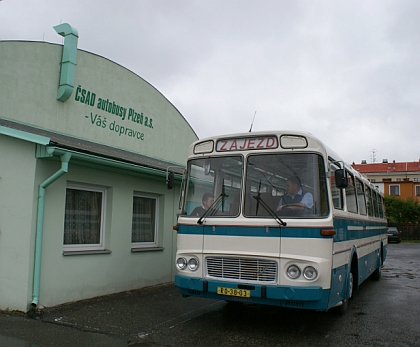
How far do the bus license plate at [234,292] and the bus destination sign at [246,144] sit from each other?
2.10 meters

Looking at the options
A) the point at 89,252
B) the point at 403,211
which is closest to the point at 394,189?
the point at 403,211

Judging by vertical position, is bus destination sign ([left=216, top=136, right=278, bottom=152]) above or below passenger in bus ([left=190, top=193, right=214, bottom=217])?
above

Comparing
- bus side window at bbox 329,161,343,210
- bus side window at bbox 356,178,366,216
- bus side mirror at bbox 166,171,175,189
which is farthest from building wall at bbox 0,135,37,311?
bus side window at bbox 356,178,366,216

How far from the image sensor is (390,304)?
372 inches

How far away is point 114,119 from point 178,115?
144 inches

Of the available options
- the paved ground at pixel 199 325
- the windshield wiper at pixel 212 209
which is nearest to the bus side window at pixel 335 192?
the windshield wiper at pixel 212 209

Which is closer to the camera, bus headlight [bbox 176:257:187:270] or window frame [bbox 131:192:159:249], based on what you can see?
bus headlight [bbox 176:257:187:270]

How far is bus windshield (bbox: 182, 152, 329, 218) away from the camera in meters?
6.45

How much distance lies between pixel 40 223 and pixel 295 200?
4.39 metres

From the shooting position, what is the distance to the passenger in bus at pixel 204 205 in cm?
711

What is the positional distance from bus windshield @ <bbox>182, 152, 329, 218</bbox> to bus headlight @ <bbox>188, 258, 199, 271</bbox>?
697 mm

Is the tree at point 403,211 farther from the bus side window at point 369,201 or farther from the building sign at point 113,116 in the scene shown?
the building sign at point 113,116

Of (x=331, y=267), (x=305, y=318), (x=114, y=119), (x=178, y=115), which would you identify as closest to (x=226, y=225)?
(x=331, y=267)

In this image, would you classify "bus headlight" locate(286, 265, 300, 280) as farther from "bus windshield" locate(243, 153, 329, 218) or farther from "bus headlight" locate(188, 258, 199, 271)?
"bus headlight" locate(188, 258, 199, 271)
